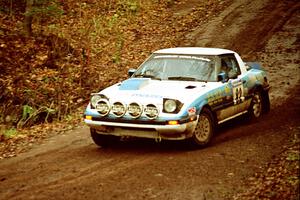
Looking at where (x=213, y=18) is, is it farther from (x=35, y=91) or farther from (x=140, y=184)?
(x=140, y=184)

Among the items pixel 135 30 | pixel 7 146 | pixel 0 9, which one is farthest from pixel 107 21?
pixel 7 146

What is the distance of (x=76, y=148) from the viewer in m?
Answer: 9.34

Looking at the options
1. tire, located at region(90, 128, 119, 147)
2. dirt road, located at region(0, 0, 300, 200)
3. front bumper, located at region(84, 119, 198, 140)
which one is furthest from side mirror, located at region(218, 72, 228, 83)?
tire, located at region(90, 128, 119, 147)

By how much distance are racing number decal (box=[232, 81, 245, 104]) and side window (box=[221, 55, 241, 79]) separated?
19 cm

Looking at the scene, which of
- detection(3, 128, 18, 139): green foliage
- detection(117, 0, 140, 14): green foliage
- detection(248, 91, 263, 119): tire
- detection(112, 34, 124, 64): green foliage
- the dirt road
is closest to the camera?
the dirt road

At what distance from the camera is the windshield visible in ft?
30.5

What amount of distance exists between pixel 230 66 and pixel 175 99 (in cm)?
240

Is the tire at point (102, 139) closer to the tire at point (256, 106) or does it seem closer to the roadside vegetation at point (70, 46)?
the roadside vegetation at point (70, 46)

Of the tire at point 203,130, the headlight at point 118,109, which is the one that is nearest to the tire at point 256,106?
the tire at point 203,130

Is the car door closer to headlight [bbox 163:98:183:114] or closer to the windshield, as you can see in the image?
the windshield

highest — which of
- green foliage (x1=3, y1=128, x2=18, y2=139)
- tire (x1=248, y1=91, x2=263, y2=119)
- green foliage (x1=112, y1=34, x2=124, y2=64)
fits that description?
green foliage (x1=112, y1=34, x2=124, y2=64)

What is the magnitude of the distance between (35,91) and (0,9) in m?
6.53

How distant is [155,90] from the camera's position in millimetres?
8539

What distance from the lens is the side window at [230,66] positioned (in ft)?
31.8
